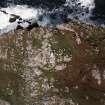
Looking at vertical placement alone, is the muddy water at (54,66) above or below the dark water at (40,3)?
below

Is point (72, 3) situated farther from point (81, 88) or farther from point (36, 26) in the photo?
point (81, 88)

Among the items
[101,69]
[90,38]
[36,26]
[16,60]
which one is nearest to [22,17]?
[36,26]

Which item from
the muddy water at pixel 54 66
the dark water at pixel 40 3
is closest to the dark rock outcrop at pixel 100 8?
the muddy water at pixel 54 66

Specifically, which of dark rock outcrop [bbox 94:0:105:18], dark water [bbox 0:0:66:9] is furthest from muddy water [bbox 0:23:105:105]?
dark water [bbox 0:0:66:9]

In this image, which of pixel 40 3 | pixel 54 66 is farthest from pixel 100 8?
pixel 54 66

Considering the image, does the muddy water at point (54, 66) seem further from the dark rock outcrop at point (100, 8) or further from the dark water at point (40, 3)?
the dark water at point (40, 3)

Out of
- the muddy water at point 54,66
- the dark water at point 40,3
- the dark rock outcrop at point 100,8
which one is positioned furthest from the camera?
the dark water at point 40,3

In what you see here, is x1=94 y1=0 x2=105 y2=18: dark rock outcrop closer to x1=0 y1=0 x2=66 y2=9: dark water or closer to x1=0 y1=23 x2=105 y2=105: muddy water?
x1=0 y1=23 x2=105 y2=105: muddy water

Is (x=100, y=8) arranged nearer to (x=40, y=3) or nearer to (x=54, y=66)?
(x=40, y=3)
